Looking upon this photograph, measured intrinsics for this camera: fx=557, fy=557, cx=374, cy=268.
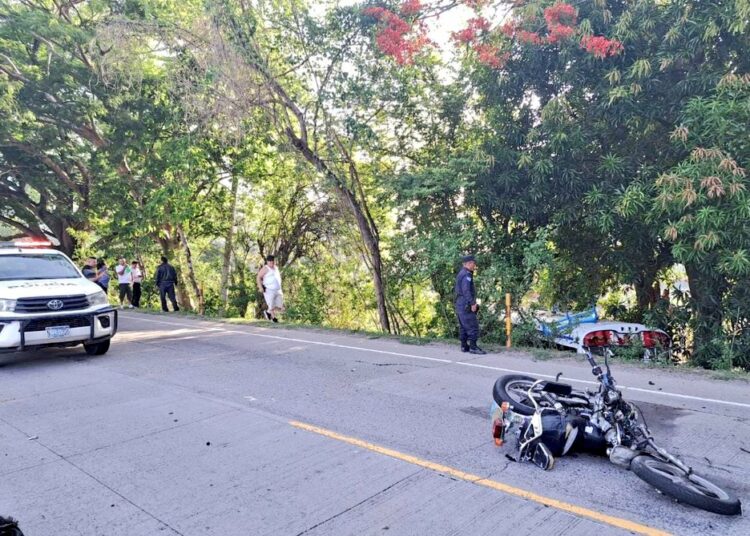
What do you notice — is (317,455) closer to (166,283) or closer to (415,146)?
(415,146)

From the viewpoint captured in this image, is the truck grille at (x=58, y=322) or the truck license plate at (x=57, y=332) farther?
the truck license plate at (x=57, y=332)

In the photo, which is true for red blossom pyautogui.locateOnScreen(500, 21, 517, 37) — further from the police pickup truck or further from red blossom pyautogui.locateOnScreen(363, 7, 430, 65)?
the police pickup truck

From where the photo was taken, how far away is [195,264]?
25922mm

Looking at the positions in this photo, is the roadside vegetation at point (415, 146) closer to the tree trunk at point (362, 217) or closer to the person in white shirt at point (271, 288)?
the tree trunk at point (362, 217)

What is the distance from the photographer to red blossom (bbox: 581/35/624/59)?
941cm

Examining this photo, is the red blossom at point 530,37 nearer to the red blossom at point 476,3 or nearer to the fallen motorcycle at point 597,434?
the red blossom at point 476,3

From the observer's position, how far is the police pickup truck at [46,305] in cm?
847

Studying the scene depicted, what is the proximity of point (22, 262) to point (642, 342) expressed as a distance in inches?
431

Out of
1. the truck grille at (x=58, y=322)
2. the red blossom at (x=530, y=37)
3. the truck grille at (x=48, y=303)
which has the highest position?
the red blossom at (x=530, y=37)

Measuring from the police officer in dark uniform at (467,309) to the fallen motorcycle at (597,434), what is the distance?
4642mm

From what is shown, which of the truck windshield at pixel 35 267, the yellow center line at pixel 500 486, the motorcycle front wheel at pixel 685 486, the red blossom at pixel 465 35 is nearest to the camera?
the yellow center line at pixel 500 486

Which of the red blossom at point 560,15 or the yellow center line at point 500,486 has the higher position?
the red blossom at point 560,15

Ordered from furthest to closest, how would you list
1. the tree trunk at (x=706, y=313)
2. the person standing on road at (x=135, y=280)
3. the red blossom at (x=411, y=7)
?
1. the person standing on road at (x=135, y=280)
2. the red blossom at (x=411, y=7)
3. the tree trunk at (x=706, y=313)

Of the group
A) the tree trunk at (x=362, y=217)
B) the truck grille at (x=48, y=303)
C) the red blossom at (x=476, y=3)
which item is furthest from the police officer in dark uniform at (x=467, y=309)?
the truck grille at (x=48, y=303)
